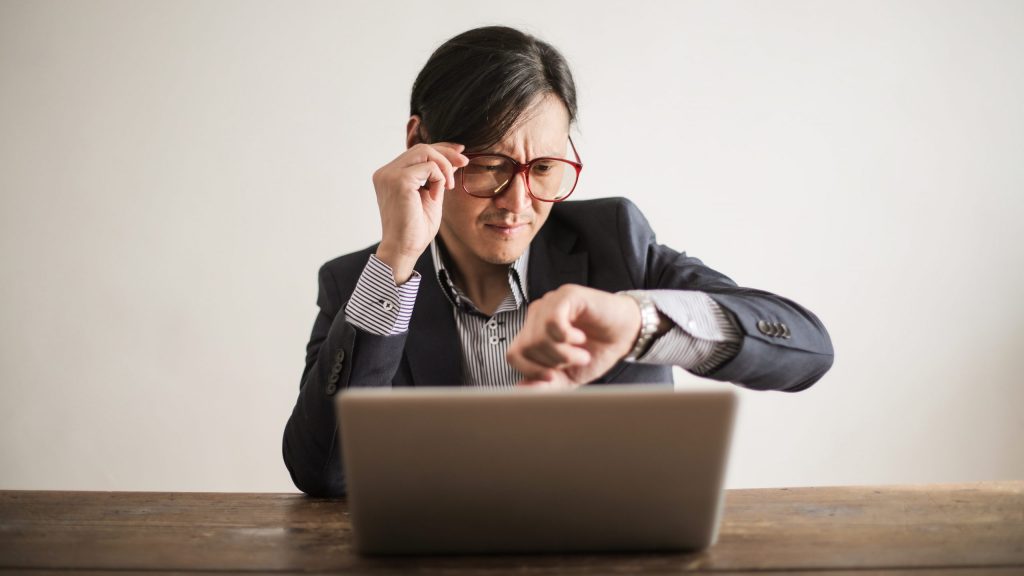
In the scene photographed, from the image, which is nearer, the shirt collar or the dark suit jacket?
the dark suit jacket

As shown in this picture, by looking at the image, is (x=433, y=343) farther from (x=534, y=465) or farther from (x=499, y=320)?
(x=534, y=465)

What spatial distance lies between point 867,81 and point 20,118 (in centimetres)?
295

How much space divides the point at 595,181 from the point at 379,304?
5.49 ft

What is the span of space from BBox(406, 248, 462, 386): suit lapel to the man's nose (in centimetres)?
Answer: 24

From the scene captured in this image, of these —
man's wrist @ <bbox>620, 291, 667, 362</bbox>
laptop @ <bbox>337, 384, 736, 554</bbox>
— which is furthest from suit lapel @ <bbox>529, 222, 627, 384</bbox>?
laptop @ <bbox>337, 384, 736, 554</bbox>

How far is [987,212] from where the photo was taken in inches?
117

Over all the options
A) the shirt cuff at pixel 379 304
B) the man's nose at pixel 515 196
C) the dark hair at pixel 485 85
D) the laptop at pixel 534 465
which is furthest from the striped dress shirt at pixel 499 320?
the laptop at pixel 534 465

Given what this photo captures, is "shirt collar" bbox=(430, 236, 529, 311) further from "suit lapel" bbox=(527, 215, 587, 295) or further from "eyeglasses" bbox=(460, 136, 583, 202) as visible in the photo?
"eyeglasses" bbox=(460, 136, 583, 202)

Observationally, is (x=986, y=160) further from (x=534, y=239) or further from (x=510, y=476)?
(x=510, y=476)

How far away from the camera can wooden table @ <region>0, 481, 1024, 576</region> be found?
2.87 feet

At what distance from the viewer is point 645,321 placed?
4.00 ft

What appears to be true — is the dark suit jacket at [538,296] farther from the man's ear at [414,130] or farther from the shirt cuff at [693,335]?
the man's ear at [414,130]

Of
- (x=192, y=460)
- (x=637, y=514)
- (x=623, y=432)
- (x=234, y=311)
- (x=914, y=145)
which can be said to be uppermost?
(x=914, y=145)

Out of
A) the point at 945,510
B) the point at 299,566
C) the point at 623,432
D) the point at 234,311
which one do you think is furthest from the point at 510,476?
the point at 234,311
